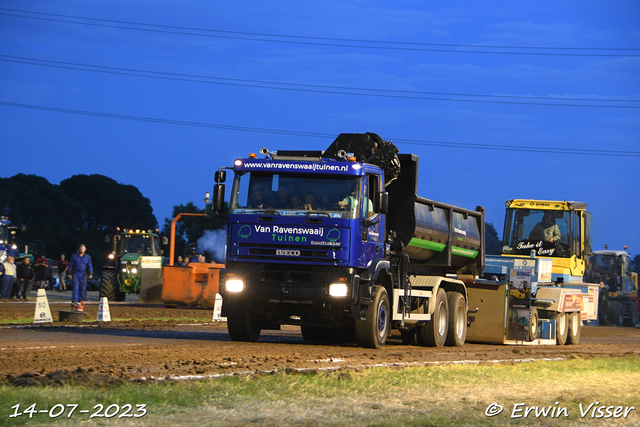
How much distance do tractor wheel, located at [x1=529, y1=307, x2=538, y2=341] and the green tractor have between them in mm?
15840

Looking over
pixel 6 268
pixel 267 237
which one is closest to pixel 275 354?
pixel 267 237

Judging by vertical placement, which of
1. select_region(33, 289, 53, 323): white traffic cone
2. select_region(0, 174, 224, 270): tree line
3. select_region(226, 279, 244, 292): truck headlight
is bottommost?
select_region(33, 289, 53, 323): white traffic cone

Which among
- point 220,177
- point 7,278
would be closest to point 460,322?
point 220,177

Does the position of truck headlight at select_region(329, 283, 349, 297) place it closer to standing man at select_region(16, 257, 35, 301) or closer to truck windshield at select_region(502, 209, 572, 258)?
truck windshield at select_region(502, 209, 572, 258)

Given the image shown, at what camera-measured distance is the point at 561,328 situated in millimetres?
22875

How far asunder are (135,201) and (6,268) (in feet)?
244

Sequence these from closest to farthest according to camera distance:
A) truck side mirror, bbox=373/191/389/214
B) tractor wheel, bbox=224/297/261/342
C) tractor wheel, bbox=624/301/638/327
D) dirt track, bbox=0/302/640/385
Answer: dirt track, bbox=0/302/640/385, truck side mirror, bbox=373/191/389/214, tractor wheel, bbox=224/297/261/342, tractor wheel, bbox=624/301/638/327

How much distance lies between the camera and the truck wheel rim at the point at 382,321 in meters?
15.6

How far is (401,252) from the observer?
55.4 feet

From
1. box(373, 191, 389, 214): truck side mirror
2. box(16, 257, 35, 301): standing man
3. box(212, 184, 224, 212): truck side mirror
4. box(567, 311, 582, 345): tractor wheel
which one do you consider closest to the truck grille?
box(212, 184, 224, 212): truck side mirror

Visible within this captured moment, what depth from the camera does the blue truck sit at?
14258 mm

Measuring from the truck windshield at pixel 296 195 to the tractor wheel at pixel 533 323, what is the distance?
8675 mm

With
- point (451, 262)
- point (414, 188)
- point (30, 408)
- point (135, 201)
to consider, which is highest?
point (135, 201)

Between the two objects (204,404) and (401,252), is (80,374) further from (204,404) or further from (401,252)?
(401,252)
